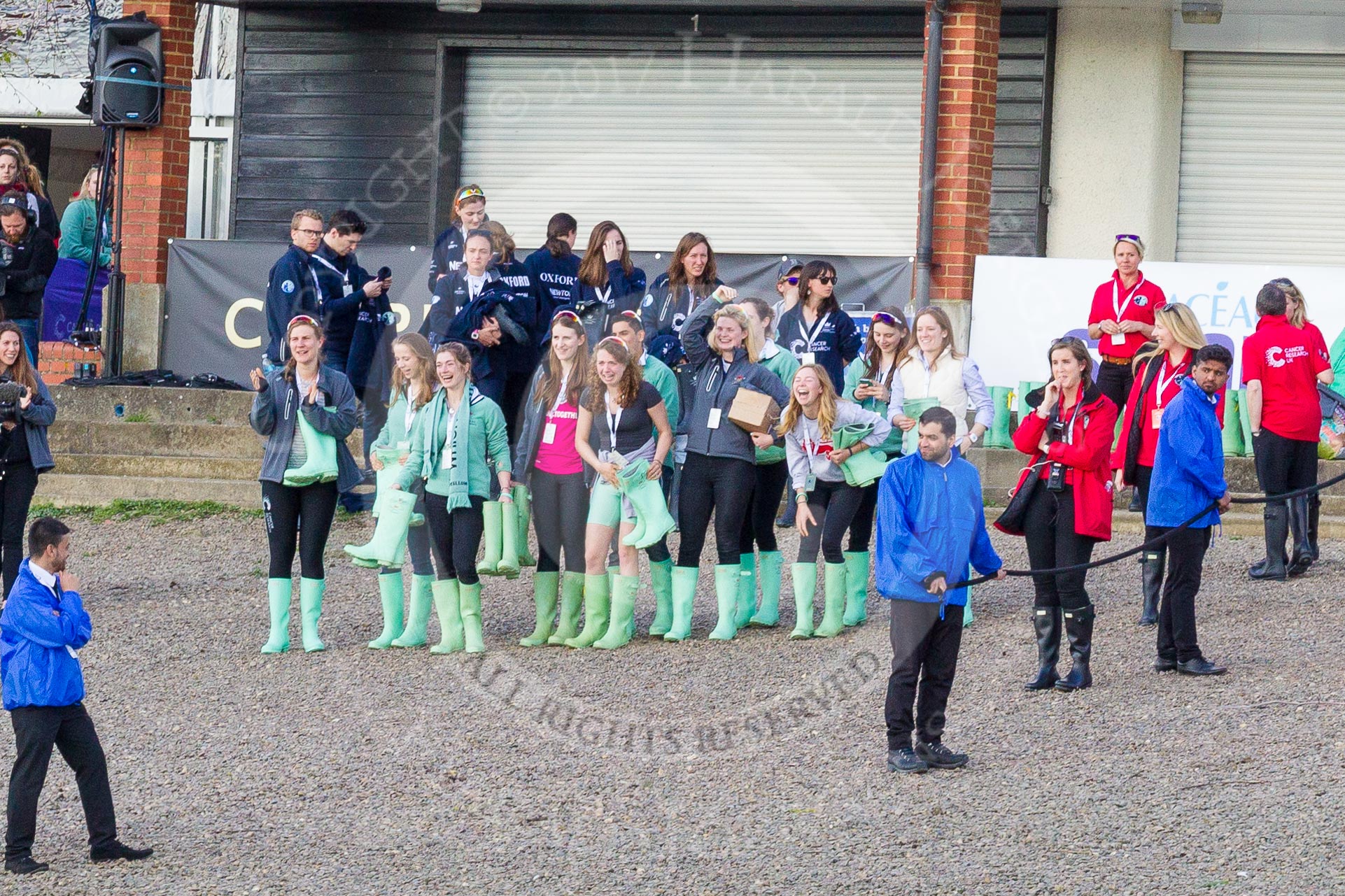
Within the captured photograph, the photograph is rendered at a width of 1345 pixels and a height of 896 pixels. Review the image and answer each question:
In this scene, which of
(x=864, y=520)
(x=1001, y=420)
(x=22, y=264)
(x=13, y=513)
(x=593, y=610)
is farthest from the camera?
(x=1001, y=420)

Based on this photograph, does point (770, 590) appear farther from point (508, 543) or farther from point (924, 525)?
point (924, 525)

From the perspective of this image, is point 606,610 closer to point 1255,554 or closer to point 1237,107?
point 1255,554

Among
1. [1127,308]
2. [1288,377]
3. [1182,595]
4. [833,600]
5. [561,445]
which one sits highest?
[1127,308]

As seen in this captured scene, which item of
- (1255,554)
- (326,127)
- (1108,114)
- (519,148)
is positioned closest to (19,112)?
(326,127)

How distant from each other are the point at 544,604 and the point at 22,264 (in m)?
5.72

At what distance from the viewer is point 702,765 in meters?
7.07

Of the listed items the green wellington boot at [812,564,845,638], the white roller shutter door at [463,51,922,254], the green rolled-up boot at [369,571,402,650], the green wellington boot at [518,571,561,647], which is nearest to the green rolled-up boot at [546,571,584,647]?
the green wellington boot at [518,571,561,647]

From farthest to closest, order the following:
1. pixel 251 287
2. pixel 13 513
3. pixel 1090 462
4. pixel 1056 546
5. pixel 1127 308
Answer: pixel 251 287 < pixel 1127 308 < pixel 13 513 < pixel 1056 546 < pixel 1090 462

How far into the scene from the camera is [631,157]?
1662cm

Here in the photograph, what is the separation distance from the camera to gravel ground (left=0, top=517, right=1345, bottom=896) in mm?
5820

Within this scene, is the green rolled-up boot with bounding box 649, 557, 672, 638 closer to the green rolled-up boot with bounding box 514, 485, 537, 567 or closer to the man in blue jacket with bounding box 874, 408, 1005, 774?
the green rolled-up boot with bounding box 514, 485, 537, 567

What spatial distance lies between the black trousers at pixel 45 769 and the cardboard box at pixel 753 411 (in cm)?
381

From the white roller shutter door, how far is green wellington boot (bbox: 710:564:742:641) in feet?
24.3

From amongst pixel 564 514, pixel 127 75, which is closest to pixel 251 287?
pixel 127 75
